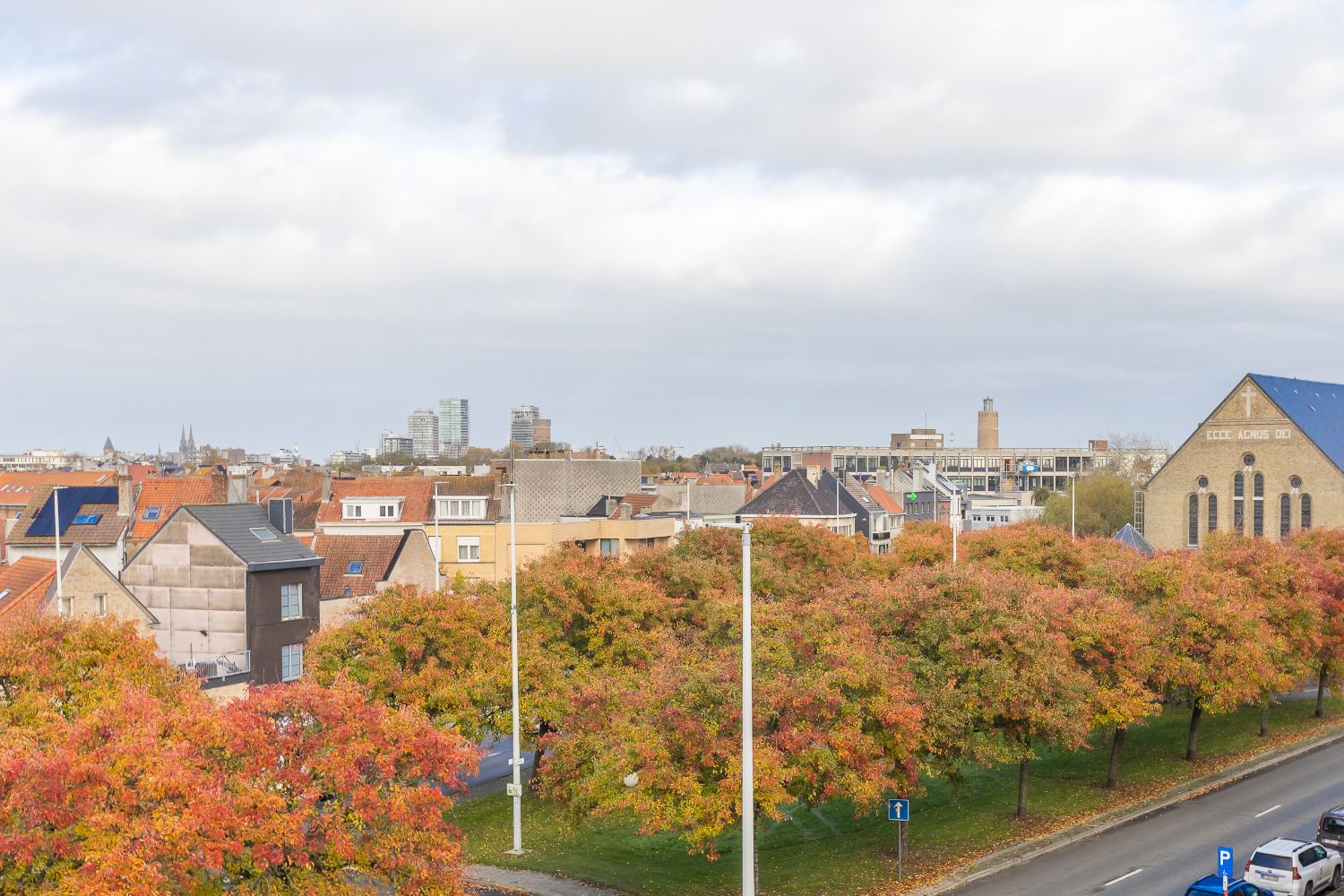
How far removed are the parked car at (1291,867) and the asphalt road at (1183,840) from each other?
173cm

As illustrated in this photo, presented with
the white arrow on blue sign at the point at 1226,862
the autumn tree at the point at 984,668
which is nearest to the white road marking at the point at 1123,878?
the autumn tree at the point at 984,668

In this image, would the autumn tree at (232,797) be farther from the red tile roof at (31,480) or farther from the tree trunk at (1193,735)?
the red tile roof at (31,480)

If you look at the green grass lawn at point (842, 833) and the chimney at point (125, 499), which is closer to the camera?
the green grass lawn at point (842, 833)

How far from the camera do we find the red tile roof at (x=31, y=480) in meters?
123

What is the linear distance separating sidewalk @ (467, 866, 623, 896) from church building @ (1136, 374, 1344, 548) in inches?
2932

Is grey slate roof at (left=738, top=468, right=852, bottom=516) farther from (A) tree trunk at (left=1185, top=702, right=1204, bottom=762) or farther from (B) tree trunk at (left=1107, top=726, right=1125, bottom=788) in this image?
(B) tree trunk at (left=1107, top=726, right=1125, bottom=788)

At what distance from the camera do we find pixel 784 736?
2909 cm

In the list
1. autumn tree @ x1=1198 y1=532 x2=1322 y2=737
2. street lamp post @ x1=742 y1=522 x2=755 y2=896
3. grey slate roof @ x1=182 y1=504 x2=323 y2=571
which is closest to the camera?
street lamp post @ x1=742 y1=522 x2=755 y2=896

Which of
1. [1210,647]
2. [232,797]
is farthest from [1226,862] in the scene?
[232,797]

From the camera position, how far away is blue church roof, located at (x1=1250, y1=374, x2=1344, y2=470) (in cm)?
9681

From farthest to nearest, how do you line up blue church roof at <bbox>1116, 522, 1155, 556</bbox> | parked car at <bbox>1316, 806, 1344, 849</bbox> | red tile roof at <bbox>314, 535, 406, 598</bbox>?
1. blue church roof at <bbox>1116, 522, 1155, 556</bbox>
2. red tile roof at <bbox>314, 535, 406, 598</bbox>
3. parked car at <bbox>1316, 806, 1344, 849</bbox>

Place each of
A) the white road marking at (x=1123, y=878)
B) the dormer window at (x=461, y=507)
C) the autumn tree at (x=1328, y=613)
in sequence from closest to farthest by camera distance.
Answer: the white road marking at (x=1123, y=878) < the autumn tree at (x=1328, y=613) < the dormer window at (x=461, y=507)

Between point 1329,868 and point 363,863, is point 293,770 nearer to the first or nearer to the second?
point 363,863

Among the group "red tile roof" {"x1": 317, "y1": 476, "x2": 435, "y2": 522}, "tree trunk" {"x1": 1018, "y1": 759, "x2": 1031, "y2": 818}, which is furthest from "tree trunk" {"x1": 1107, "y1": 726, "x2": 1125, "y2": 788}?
"red tile roof" {"x1": 317, "y1": 476, "x2": 435, "y2": 522}
